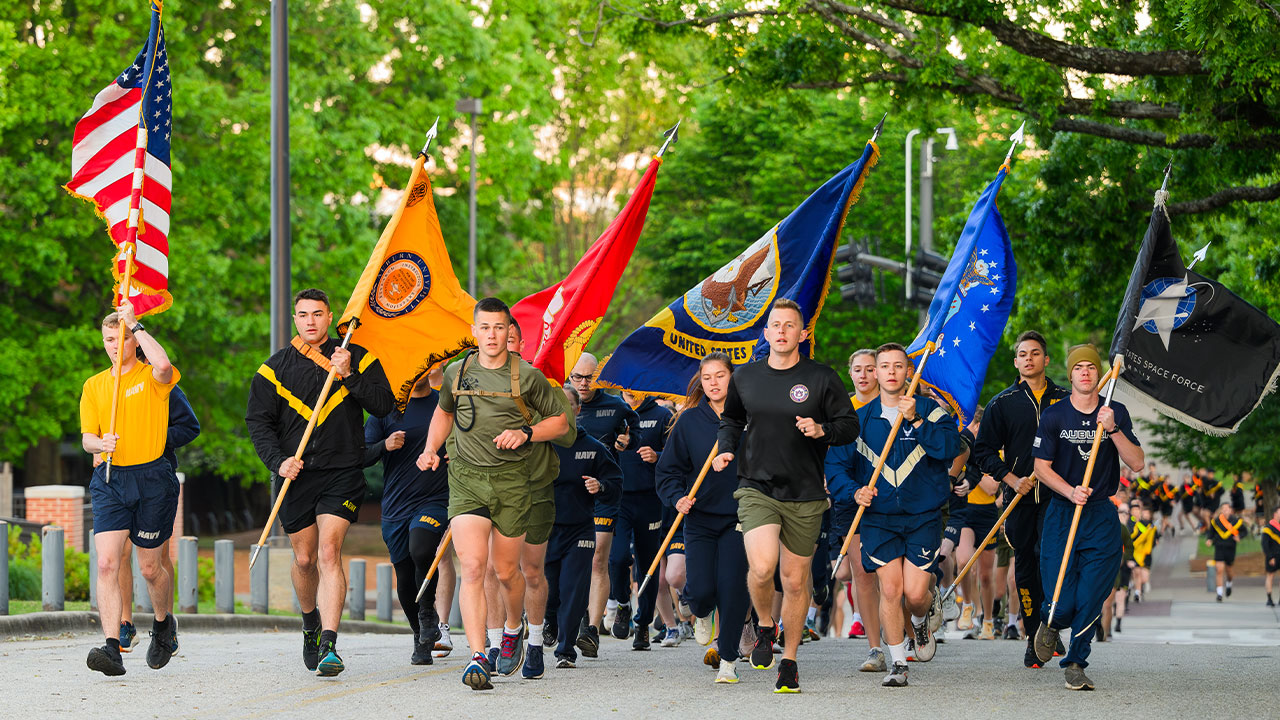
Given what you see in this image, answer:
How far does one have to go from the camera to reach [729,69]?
48.6ft

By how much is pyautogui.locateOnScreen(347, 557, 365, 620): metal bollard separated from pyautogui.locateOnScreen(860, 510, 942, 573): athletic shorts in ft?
31.6

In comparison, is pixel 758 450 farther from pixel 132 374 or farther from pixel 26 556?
pixel 26 556

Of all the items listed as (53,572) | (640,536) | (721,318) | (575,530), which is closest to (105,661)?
(575,530)

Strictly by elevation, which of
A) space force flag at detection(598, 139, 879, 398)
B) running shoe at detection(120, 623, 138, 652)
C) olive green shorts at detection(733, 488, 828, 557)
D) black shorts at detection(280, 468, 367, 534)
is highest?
space force flag at detection(598, 139, 879, 398)

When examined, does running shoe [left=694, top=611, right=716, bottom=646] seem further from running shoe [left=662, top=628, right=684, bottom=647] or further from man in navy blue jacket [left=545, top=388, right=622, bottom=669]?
running shoe [left=662, top=628, right=684, bottom=647]

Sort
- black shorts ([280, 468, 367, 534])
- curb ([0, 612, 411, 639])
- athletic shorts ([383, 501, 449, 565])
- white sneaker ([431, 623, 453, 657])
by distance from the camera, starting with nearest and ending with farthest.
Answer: black shorts ([280, 468, 367, 534]) < athletic shorts ([383, 501, 449, 565]) < white sneaker ([431, 623, 453, 657]) < curb ([0, 612, 411, 639])

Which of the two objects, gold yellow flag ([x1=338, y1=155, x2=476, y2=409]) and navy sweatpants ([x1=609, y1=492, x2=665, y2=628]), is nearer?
gold yellow flag ([x1=338, y1=155, x2=476, y2=409])

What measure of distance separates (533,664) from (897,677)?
2.08 m

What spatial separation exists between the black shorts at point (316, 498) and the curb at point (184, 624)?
169 inches

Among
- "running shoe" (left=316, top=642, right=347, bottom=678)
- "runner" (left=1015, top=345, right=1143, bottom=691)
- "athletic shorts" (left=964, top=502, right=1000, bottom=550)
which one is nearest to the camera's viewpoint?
"running shoe" (left=316, top=642, right=347, bottom=678)

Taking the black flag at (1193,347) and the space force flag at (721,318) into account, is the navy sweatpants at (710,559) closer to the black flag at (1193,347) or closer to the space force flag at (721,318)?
the space force flag at (721,318)

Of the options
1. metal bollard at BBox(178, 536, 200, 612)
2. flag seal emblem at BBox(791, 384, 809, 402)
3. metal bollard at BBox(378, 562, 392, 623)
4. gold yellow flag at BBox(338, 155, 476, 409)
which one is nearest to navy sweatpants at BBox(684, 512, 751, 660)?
flag seal emblem at BBox(791, 384, 809, 402)

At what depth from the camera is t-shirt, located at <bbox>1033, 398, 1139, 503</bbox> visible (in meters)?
9.44

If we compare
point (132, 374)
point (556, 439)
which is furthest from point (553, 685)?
point (132, 374)
